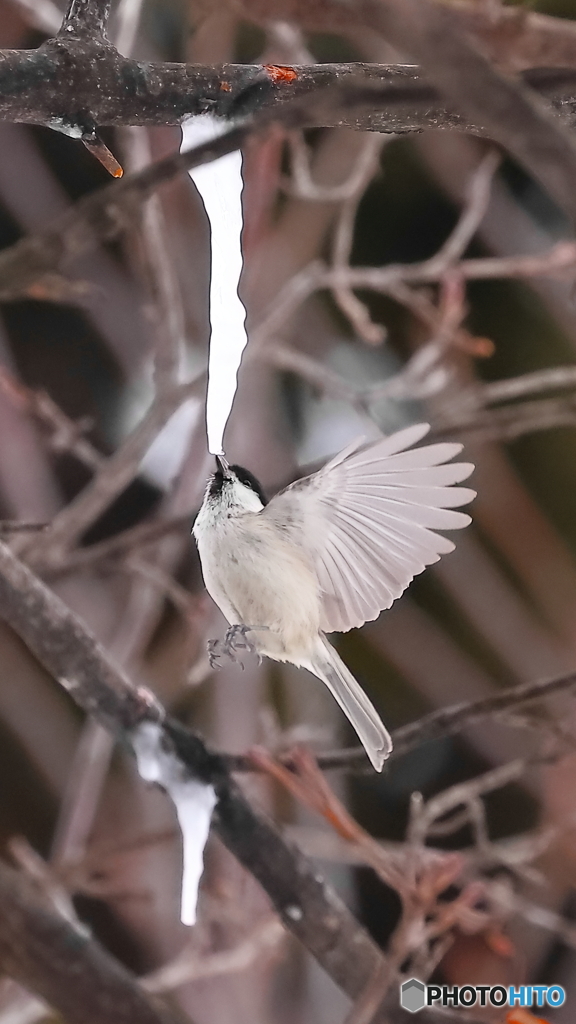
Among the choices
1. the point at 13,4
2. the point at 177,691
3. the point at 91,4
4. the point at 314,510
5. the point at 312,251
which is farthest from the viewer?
the point at 312,251

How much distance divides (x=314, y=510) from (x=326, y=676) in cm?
16

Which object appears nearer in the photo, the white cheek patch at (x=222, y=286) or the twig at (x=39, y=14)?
the white cheek patch at (x=222, y=286)

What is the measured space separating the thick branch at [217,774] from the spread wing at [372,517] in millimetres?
149

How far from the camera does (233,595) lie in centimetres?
63

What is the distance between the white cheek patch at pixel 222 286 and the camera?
36cm

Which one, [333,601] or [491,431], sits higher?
[491,431]

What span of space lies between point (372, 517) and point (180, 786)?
253 mm

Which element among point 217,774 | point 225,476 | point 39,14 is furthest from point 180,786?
point 39,14

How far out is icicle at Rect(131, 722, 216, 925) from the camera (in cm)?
62

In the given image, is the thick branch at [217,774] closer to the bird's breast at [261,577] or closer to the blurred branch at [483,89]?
the bird's breast at [261,577]

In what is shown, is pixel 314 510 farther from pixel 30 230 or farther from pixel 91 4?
pixel 30 230

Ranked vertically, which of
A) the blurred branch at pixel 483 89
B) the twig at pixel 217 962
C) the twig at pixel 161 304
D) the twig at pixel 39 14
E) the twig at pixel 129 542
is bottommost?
the twig at pixel 217 962

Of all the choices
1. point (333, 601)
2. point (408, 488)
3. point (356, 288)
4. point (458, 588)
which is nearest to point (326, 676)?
point (333, 601)

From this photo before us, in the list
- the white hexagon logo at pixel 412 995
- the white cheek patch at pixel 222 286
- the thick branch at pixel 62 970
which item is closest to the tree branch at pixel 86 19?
the white cheek patch at pixel 222 286
